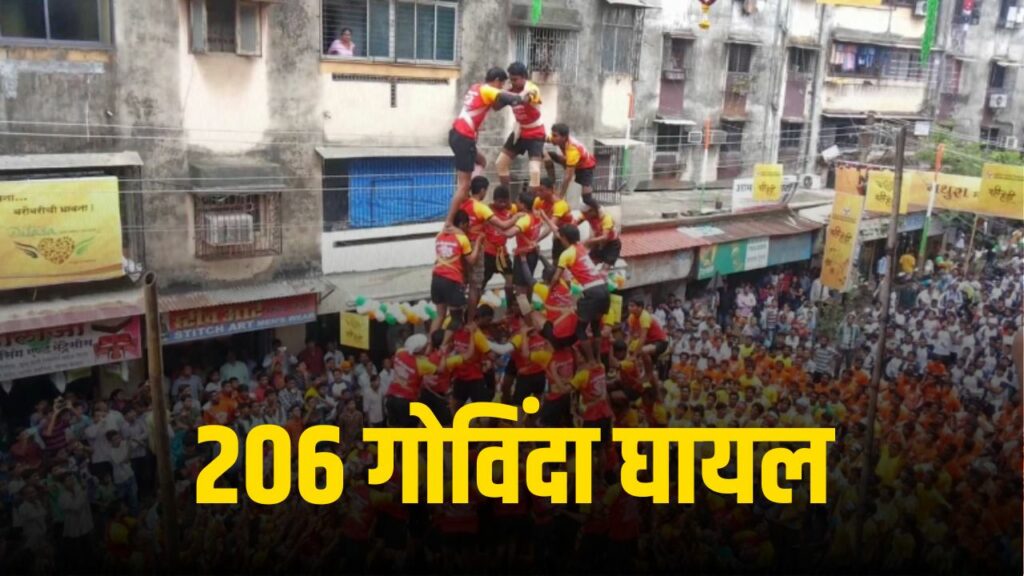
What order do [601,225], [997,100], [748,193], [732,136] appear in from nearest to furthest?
1. [601,225]
2. [748,193]
3. [732,136]
4. [997,100]

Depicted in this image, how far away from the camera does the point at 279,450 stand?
7590mm

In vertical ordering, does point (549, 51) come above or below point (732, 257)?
above

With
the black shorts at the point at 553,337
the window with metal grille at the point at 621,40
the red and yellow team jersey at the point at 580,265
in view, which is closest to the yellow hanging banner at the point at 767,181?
the window with metal grille at the point at 621,40

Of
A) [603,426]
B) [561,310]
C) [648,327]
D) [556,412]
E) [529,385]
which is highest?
[561,310]

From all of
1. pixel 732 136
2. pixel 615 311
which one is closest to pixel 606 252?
pixel 615 311

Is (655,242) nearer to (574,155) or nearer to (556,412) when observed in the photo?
(574,155)

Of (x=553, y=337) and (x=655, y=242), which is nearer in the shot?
(x=553, y=337)

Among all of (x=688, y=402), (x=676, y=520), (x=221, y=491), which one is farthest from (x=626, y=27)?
(x=221, y=491)

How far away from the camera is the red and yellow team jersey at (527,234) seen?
300 inches

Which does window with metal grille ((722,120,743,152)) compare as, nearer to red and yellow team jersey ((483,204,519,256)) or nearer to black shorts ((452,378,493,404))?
red and yellow team jersey ((483,204,519,256))

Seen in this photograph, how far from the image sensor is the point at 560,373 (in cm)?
778

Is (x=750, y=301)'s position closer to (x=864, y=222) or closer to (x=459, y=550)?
(x=864, y=222)

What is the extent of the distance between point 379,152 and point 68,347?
319 centimetres

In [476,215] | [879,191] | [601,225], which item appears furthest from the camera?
[879,191]
